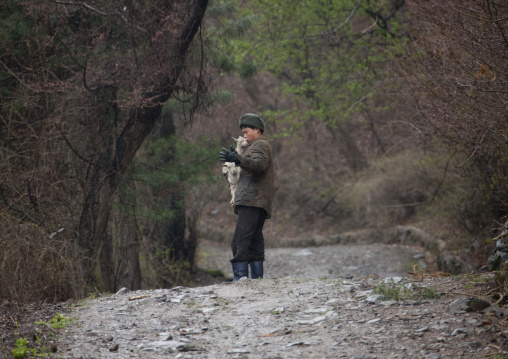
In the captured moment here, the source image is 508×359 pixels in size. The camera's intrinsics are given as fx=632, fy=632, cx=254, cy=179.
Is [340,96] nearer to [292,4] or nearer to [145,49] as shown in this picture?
[292,4]

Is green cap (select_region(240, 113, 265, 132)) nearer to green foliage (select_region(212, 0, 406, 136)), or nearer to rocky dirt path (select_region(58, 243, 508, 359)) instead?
rocky dirt path (select_region(58, 243, 508, 359))

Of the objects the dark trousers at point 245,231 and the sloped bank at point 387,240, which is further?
the sloped bank at point 387,240

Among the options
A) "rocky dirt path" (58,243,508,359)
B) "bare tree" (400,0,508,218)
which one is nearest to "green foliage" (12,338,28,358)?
"rocky dirt path" (58,243,508,359)

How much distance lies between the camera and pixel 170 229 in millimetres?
16000

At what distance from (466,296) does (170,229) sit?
36.6ft

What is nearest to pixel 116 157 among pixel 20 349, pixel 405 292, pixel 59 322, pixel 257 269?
pixel 257 269

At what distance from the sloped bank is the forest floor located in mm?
6009

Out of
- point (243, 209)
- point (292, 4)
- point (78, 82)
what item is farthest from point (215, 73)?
point (292, 4)

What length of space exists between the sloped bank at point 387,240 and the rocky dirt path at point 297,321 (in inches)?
234

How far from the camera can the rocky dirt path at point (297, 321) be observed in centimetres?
470

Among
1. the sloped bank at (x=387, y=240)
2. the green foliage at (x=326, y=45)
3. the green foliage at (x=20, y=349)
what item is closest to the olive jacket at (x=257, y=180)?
the green foliage at (x=20, y=349)

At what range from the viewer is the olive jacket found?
24.7ft

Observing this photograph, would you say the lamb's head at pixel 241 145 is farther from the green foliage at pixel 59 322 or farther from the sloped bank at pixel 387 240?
the sloped bank at pixel 387 240

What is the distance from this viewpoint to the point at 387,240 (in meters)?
19.9
